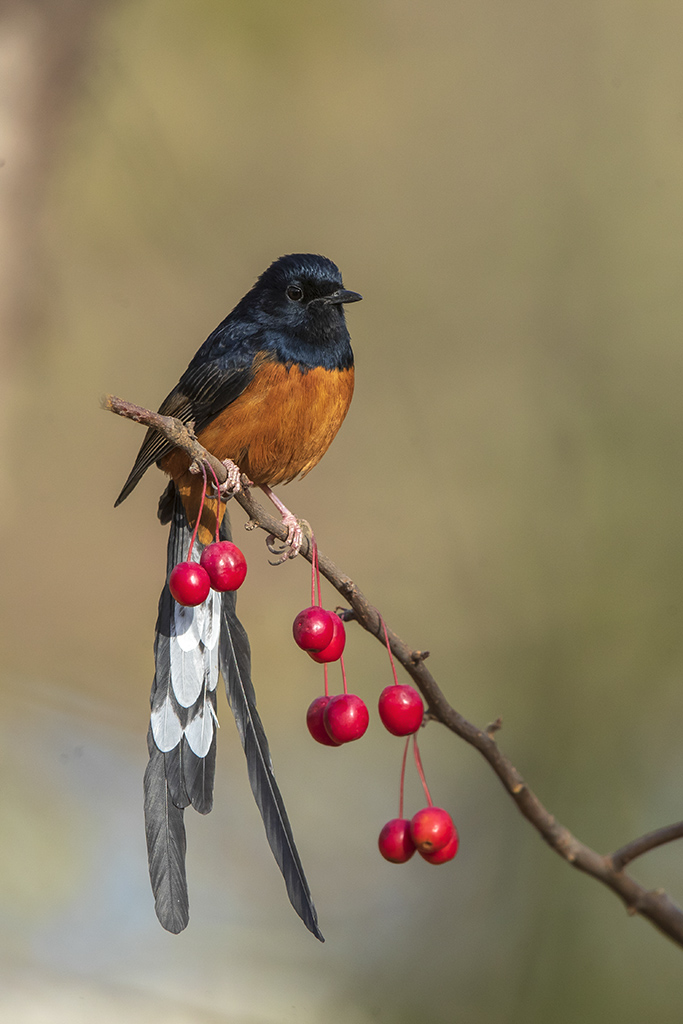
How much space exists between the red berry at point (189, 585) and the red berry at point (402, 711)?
289mm

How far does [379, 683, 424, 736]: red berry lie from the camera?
3.11 feet

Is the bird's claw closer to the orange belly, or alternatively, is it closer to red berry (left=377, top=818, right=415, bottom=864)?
the orange belly

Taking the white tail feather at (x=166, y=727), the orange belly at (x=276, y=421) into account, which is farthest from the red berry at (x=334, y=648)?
the orange belly at (x=276, y=421)

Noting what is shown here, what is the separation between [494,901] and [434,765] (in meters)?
0.47

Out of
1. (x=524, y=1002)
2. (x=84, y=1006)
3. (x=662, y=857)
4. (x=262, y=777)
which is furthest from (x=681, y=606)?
(x=84, y=1006)

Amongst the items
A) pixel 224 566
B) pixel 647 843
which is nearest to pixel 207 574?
pixel 224 566

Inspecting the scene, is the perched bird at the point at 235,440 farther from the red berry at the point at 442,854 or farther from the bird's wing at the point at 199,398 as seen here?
the red berry at the point at 442,854

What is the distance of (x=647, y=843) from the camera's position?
2.30 feet

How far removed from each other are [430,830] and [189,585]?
43 centimetres

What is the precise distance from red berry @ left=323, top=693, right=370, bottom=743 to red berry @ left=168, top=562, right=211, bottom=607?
23 cm

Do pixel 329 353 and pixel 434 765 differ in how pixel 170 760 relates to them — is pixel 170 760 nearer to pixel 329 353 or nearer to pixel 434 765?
pixel 329 353

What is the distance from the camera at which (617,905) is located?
246 centimetres

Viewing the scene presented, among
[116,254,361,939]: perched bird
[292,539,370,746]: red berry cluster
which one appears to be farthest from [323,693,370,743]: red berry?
[116,254,361,939]: perched bird

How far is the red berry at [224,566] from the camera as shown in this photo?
3.64 ft
